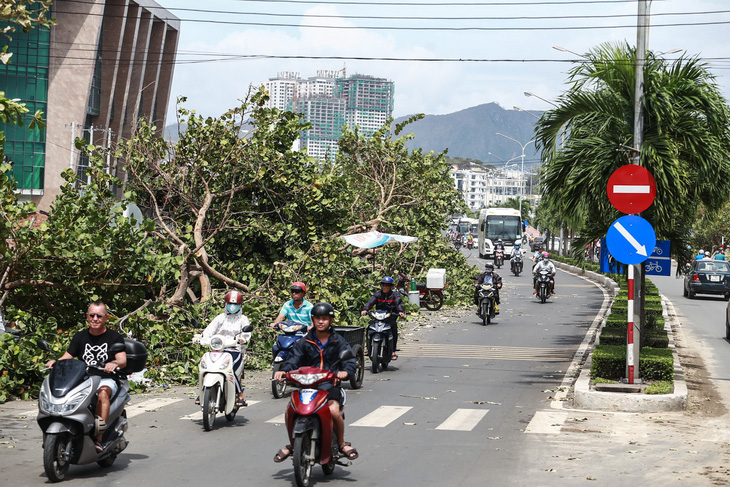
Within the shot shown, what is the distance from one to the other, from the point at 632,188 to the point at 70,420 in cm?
835

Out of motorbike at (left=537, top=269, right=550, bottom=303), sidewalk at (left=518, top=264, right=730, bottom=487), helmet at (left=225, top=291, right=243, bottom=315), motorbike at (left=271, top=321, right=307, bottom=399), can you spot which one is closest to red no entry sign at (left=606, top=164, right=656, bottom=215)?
sidewalk at (left=518, top=264, right=730, bottom=487)

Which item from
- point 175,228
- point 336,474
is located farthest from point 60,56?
point 336,474

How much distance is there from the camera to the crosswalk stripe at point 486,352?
752 inches

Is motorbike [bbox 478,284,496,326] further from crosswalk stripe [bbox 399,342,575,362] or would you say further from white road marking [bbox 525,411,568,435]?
white road marking [bbox 525,411,568,435]

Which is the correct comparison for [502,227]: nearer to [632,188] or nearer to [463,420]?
[632,188]

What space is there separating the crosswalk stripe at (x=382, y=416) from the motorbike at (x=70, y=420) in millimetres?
3672

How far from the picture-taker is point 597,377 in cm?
1408

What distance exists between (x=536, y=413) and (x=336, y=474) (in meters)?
4.53

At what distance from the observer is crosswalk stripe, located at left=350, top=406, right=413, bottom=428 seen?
1141 cm

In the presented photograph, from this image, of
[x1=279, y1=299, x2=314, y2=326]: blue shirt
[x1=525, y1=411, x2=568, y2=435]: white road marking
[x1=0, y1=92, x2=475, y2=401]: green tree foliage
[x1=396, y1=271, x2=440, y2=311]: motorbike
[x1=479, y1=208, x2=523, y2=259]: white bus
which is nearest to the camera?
[x1=525, y1=411, x2=568, y2=435]: white road marking

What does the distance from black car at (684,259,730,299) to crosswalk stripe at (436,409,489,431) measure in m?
27.1

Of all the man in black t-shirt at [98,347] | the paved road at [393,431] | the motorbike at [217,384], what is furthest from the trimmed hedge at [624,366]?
the man in black t-shirt at [98,347]

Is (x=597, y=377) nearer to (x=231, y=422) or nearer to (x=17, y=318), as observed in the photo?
(x=231, y=422)

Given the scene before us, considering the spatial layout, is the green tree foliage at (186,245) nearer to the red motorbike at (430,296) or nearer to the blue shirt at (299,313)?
the blue shirt at (299,313)
